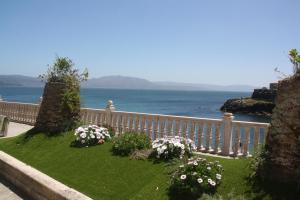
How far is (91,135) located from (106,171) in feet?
8.61

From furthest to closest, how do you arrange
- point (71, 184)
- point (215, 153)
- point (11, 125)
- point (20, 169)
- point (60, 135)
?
point (11, 125) < point (60, 135) < point (215, 153) < point (71, 184) < point (20, 169)

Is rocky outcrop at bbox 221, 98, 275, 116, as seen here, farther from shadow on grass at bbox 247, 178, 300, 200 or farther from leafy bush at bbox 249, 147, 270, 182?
shadow on grass at bbox 247, 178, 300, 200

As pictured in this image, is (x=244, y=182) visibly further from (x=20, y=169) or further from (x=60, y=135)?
(x=60, y=135)

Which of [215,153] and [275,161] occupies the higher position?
[275,161]

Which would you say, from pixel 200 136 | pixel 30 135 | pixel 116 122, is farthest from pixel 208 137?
pixel 30 135

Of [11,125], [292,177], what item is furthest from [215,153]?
[11,125]

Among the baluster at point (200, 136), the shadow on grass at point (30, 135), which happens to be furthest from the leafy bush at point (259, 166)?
the shadow on grass at point (30, 135)

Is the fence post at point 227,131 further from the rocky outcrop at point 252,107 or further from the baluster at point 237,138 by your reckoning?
the rocky outcrop at point 252,107

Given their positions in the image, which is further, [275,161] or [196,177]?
[196,177]

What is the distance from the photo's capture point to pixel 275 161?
684 cm

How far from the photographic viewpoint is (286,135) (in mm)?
6770

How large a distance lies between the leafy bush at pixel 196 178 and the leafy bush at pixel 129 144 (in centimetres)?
281

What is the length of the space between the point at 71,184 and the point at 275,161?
4.76 metres

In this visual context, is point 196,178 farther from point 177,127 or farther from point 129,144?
point 177,127
